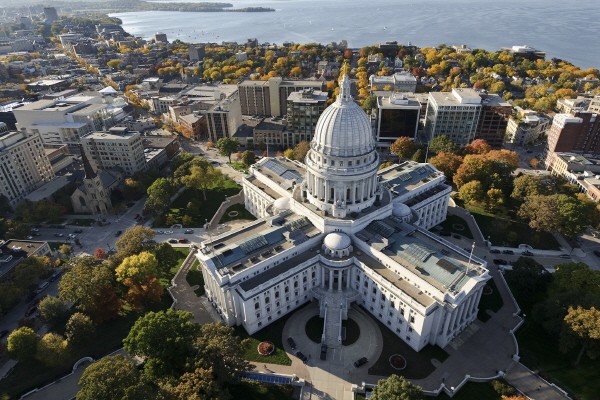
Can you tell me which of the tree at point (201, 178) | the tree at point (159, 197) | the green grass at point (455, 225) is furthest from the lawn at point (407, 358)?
the tree at point (159, 197)

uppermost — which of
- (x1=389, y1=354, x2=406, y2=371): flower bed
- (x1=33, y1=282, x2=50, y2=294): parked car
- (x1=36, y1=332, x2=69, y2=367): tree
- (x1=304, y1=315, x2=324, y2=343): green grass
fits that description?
(x1=36, y1=332, x2=69, y2=367): tree

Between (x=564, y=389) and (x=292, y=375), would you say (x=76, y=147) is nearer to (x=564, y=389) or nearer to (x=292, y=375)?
(x=292, y=375)

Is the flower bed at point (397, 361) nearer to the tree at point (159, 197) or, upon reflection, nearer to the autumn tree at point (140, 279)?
the autumn tree at point (140, 279)

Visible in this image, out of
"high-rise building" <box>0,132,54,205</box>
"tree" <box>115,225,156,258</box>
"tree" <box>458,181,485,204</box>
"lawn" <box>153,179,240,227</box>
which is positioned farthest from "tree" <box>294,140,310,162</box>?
"high-rise building" <box>0,132,54,205</box>

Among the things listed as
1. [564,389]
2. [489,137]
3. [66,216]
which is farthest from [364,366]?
[489,137]

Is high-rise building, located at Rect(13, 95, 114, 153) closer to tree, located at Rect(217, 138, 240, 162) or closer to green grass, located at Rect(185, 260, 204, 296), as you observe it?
tree, located at Rect(217, 138, 240, 162)

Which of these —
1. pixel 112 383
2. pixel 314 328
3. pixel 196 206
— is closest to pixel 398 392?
pixel 314 328
